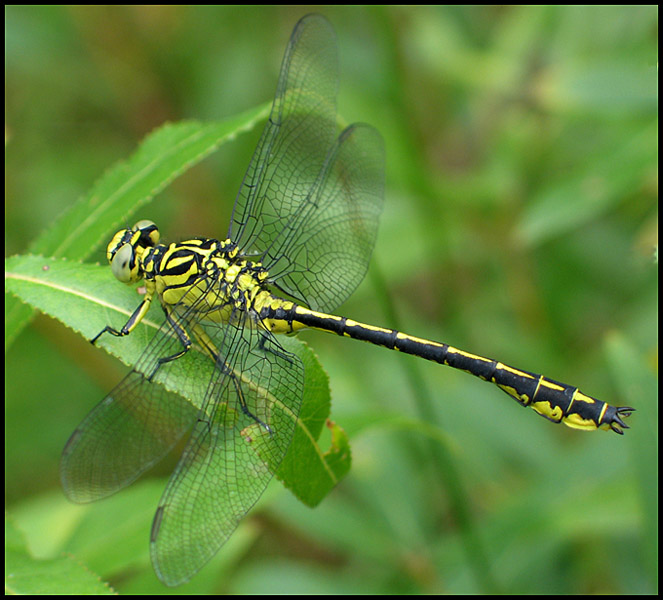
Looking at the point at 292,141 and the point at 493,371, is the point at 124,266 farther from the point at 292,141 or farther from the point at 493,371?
the point at 493,371

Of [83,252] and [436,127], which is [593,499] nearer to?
[83,252]

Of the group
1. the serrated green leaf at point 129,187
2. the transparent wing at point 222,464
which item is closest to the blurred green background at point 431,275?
the serrated green leaf at point 129,187

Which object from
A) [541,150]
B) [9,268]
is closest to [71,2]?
[541,150]

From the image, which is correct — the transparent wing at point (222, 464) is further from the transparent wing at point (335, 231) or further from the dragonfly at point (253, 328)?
the transparent wing at point (335, 231)

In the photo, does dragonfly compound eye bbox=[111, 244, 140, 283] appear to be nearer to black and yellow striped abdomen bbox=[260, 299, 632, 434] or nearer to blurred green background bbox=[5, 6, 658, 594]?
blurred green background bbox=[5, 6, 658, 594]

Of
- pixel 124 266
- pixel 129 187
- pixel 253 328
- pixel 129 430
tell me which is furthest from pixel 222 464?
pixel 129 187
